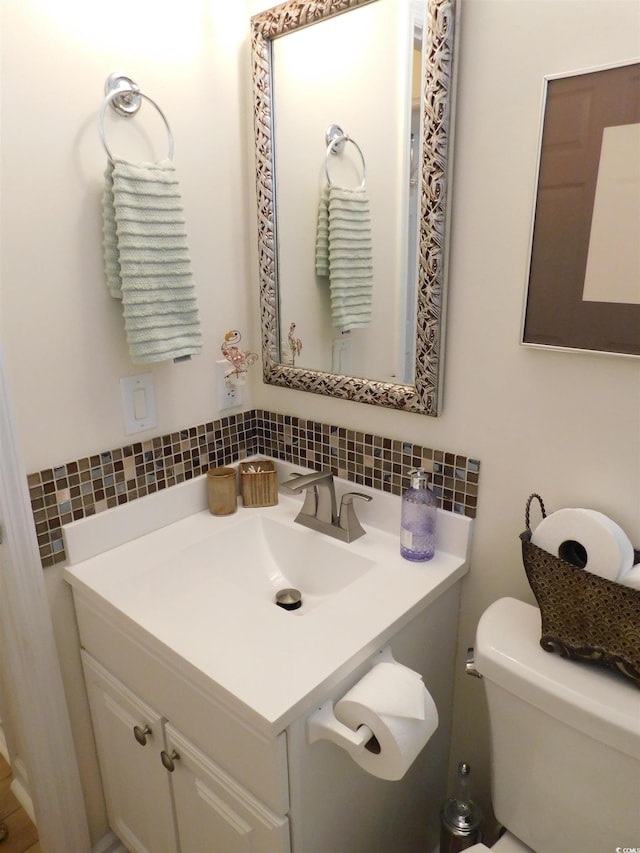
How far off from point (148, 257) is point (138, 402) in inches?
13.2

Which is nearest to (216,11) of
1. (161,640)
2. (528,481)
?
(528,481)

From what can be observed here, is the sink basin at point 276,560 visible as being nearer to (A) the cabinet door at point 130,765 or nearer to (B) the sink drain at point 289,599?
(B) the sink drain at point 289,599

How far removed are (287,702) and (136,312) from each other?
77 centimetres

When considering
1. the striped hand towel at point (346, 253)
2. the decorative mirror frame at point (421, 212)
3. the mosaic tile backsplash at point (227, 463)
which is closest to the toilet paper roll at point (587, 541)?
the mosaic tile backsplash at point (227, 463)

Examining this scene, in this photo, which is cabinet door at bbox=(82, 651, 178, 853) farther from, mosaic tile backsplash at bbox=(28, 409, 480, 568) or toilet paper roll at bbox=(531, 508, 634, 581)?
toilet paper roll at bbox=(531, 508, 634, 581)

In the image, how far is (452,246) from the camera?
1.05m

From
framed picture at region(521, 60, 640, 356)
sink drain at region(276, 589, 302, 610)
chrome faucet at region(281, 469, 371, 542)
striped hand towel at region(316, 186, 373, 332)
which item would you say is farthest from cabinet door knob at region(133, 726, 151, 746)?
framed picture at region(521, 60, 640, 356)

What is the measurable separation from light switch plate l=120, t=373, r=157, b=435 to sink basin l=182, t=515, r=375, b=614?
1.02 ft

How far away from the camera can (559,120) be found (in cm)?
87

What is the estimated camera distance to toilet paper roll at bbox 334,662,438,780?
815 mm

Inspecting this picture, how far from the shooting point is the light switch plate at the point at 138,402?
1212 millimetres

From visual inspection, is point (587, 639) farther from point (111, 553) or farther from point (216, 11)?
point (216, 11)

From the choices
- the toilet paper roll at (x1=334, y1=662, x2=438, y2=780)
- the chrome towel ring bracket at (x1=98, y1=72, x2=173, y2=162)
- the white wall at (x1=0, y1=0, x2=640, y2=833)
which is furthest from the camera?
the chrome towel ring bracket at (x1=98, y1=72, x2=173, y2=162)

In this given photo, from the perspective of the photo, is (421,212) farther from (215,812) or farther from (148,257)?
(215,812)
